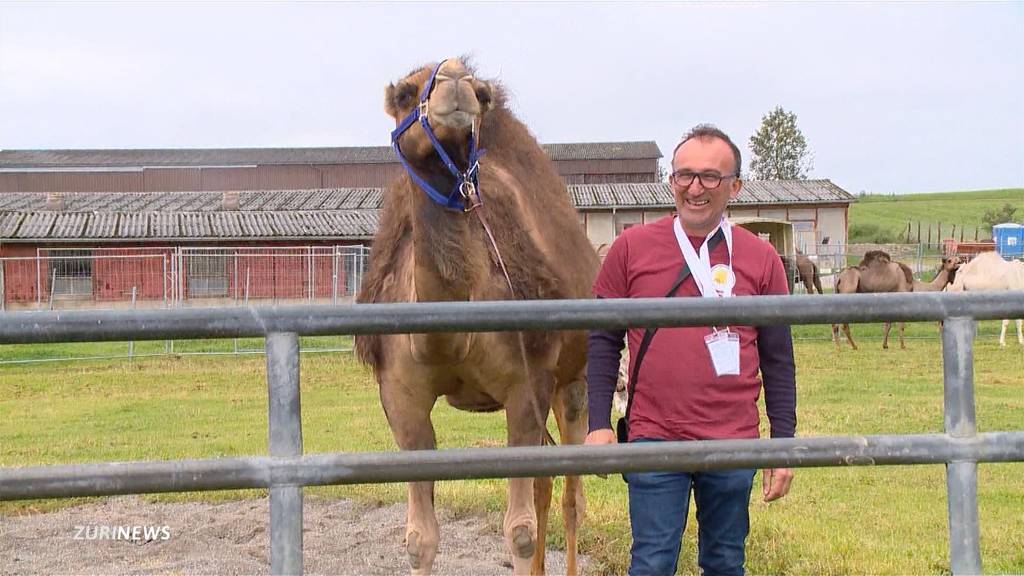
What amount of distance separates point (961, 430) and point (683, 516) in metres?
0.99

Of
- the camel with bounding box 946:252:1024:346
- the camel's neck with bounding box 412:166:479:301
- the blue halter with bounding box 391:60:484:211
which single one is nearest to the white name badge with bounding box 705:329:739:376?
the camel's neck with bounding box 412:166:479:301

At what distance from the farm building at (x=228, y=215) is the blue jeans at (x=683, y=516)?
2943 millimetres

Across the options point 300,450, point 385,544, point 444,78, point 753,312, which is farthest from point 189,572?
point 753,312

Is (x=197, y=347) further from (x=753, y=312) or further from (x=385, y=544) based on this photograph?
(x=753, y=312)

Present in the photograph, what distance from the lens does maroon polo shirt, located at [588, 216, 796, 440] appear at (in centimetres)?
302

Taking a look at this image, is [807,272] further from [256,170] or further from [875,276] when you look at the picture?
[256,170]

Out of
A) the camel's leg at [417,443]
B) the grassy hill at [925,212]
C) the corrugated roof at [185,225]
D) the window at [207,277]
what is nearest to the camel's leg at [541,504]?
the camel's leg at [417,443]

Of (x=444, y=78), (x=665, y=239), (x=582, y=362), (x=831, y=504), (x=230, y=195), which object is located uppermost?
(x=230, y=195)

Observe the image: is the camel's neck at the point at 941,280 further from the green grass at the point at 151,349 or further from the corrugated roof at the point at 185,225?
the corrugated roof at the point at 185,225

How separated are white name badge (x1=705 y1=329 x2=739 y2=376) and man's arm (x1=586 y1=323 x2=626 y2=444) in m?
0.31

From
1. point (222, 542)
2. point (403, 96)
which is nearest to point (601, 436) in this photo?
point (403, 96)

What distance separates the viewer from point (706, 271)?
3.06 meters

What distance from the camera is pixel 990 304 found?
2328 mm

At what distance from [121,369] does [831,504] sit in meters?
14.8
